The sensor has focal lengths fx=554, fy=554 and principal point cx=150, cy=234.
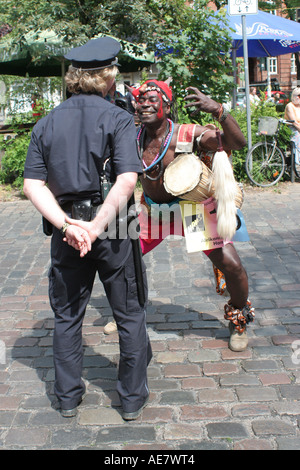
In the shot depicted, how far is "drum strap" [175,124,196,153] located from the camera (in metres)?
3.39

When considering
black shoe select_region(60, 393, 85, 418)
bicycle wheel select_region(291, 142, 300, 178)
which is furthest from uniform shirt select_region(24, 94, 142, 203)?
bicycle wheel select_region(291, 142, 300, 178)

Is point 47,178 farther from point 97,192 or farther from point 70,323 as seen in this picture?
point 70,323

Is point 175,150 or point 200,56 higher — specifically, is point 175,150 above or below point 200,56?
below

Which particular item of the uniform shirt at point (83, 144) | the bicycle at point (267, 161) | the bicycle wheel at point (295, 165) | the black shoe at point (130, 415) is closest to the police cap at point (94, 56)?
the uniform shirt at point (83, 144)

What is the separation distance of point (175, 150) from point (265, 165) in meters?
5.95

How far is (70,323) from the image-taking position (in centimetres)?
293

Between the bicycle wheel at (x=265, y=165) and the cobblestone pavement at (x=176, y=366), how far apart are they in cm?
332

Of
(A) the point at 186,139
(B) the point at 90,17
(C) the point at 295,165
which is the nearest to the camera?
(A) the point at 186,139

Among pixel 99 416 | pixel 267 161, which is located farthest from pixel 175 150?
pixel 267 161

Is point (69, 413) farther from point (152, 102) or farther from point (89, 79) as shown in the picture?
point (152, 102)

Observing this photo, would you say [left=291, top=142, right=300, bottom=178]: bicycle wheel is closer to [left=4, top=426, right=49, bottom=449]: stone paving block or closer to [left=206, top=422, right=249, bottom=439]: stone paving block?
[left=206, top=422, right=249, bottom=439]: stone paving block

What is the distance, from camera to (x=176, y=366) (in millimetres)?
3527

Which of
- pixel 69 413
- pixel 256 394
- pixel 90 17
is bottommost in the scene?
pixel 256 394

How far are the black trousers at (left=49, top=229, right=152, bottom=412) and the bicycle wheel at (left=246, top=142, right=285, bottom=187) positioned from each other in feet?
21.2
